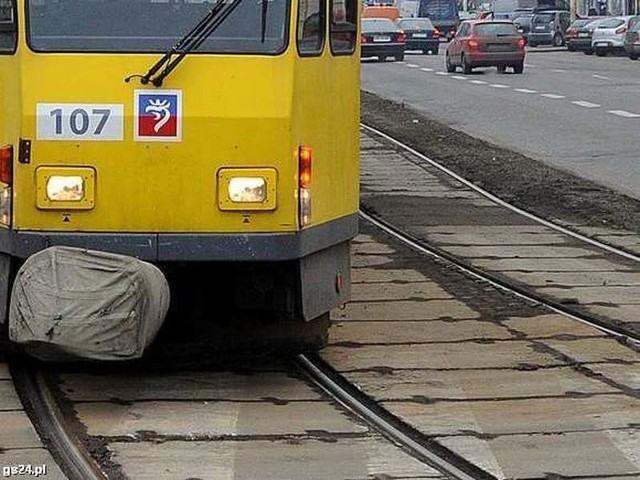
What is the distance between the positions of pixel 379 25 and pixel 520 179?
110 feet

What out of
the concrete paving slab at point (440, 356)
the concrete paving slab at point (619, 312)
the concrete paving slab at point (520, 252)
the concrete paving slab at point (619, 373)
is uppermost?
the concrete paving slab at point (619, 373)

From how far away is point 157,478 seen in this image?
6.89 meters

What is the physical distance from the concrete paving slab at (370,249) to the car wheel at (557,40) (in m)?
56.5

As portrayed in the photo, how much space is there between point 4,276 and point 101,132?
2.91 feet

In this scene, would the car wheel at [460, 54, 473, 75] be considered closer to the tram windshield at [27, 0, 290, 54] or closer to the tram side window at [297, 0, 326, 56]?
the tram side window at [297, 0, 326, 56]

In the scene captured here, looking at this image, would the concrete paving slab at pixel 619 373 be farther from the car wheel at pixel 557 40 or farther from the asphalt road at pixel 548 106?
the car wheel at pixel 557 40

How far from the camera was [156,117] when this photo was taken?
323 inches

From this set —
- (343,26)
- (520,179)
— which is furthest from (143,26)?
(520,179)

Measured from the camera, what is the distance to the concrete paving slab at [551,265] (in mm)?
13125

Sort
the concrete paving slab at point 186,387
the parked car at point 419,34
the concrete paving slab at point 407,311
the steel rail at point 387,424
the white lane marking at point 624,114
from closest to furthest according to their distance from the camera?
the steel rail at point 387,424 → the concrete paving slab at point 186,387 → the concrete paving slab at point 407,311 → the white lane marking at point 624,114 → the parked car at point 419,34

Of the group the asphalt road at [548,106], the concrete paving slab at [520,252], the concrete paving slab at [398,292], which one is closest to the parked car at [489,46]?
the asphalt road at [548,106]

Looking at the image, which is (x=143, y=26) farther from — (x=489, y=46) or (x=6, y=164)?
(x=489, y=46)

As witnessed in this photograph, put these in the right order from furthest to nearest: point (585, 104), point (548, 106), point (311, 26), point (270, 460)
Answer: point (585, 104) < point (548, 106) < point (311, 26) < point (270, 460)

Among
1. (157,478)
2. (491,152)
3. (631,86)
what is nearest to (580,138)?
(491,152)
